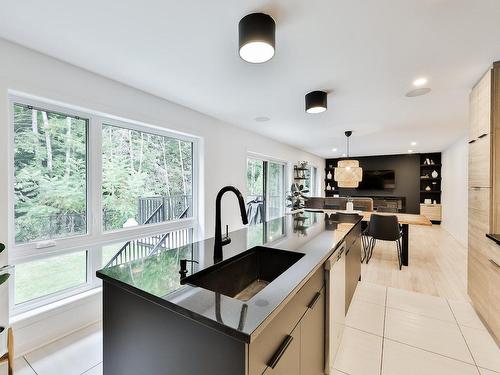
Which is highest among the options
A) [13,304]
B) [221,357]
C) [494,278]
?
[221,357]

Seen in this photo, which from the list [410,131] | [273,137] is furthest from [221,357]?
[410,131]

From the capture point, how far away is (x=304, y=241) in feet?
5.53

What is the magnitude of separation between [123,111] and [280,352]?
2.57 metres

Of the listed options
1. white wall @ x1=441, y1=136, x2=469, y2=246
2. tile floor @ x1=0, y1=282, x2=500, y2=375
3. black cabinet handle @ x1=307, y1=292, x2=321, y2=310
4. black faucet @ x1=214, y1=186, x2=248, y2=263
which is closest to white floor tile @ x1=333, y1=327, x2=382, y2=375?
tile floor @ x1=0, y1=282, x2=500, y2=375

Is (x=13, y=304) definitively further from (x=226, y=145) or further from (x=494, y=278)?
(x=494, y=278)

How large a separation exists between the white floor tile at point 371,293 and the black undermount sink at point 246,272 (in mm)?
1728

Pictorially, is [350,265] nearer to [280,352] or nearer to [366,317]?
[366,317]

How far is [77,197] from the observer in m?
2.22

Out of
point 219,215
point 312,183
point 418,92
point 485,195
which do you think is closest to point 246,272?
point 219,215

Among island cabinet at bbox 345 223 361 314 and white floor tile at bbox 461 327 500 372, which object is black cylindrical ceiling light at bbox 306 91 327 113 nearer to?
island cabinet at bbox 345 223 361 314

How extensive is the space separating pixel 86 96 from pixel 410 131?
5118 millimetres

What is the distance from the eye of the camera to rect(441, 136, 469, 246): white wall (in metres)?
4.89

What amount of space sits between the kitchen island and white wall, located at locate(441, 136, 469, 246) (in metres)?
5.05

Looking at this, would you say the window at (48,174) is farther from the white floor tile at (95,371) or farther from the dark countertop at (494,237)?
the dark countertop at (494,237)
